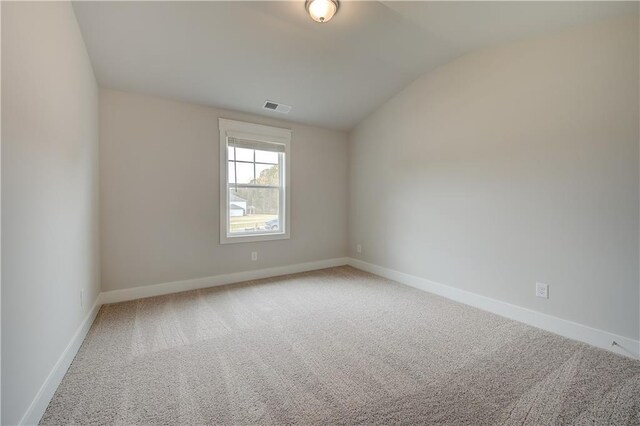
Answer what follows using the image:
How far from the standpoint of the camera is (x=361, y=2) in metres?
2.23

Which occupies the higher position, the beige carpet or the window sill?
the window sill

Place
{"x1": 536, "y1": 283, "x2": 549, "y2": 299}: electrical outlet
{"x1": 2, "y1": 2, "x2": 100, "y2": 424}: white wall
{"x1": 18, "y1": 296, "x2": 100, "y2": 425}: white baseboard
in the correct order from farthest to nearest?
{"x1": 536, "y1": 283, "x2": 549, "y2": 299}: electrical outlet
{"x1": 18, "y1": 296, "x2": 100, "y2": 425}: white baseboard
{"x1": 2, "y1": 2, "x2": 100, "y2": 424}: white wall

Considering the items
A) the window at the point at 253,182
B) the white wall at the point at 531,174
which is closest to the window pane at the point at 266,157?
the window at the point at 253,182

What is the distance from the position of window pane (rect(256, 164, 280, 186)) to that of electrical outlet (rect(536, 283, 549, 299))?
10.5ft

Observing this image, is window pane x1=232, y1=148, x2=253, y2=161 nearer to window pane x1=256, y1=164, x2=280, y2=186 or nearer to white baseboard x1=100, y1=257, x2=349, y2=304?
window pane x1=256, y1=164, x2=280, y2=186

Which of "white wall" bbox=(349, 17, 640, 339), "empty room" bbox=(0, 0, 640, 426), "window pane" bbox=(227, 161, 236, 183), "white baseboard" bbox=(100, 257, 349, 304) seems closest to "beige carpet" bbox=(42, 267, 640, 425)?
"empty room" bbox=(0, 0, 640, 426)

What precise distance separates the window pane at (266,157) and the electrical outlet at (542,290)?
3.35 meters

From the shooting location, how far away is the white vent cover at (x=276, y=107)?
11.6 ft

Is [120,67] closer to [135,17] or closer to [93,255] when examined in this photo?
[135,17]

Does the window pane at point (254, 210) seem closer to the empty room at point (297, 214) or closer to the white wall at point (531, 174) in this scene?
the empty room at point (297, 214)

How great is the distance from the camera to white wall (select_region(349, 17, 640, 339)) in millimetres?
2039

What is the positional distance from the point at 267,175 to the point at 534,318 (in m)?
3.41

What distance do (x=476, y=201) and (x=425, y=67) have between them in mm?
1640

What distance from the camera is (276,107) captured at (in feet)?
11.9
